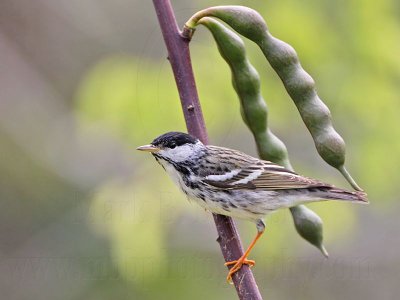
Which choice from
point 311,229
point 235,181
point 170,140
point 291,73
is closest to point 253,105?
point 291,73

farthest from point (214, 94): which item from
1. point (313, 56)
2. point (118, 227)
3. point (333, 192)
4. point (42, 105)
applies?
point (42, 105)

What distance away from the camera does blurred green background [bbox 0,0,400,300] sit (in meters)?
5.54

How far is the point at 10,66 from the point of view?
23.5ft

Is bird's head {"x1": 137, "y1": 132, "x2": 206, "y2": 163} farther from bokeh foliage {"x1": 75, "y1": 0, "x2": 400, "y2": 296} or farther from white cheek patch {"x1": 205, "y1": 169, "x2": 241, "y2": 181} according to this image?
bokeh foliage {"x1": 75, "y1": 0, "x2": 400, "y2": 296}

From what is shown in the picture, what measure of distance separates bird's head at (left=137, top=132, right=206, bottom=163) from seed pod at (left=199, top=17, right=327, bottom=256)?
736mm

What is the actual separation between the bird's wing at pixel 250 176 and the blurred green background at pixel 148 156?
86cm

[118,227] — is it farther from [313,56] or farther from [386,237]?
[386,237]

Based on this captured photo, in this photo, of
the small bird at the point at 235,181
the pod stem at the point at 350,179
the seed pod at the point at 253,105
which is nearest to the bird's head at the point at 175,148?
the small bird at the point at 235,181

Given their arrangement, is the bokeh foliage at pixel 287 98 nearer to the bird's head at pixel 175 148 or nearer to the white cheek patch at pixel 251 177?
the white cheek patch at pixel 251 177

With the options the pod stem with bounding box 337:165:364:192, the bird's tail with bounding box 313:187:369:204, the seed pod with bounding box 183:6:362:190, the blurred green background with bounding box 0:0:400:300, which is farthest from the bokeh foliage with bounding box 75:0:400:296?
the pod stem with bounding box 337:165:364:192

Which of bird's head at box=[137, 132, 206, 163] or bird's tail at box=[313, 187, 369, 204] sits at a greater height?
bird's head at box=[137, 132, 206, 163]

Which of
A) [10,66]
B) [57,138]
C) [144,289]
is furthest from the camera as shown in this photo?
[10,66]

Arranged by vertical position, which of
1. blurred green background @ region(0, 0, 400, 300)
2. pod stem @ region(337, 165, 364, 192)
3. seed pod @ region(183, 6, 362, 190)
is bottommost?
blurred green background @ region(0, 0, 400, 300)

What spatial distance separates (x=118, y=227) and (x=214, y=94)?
122cm
